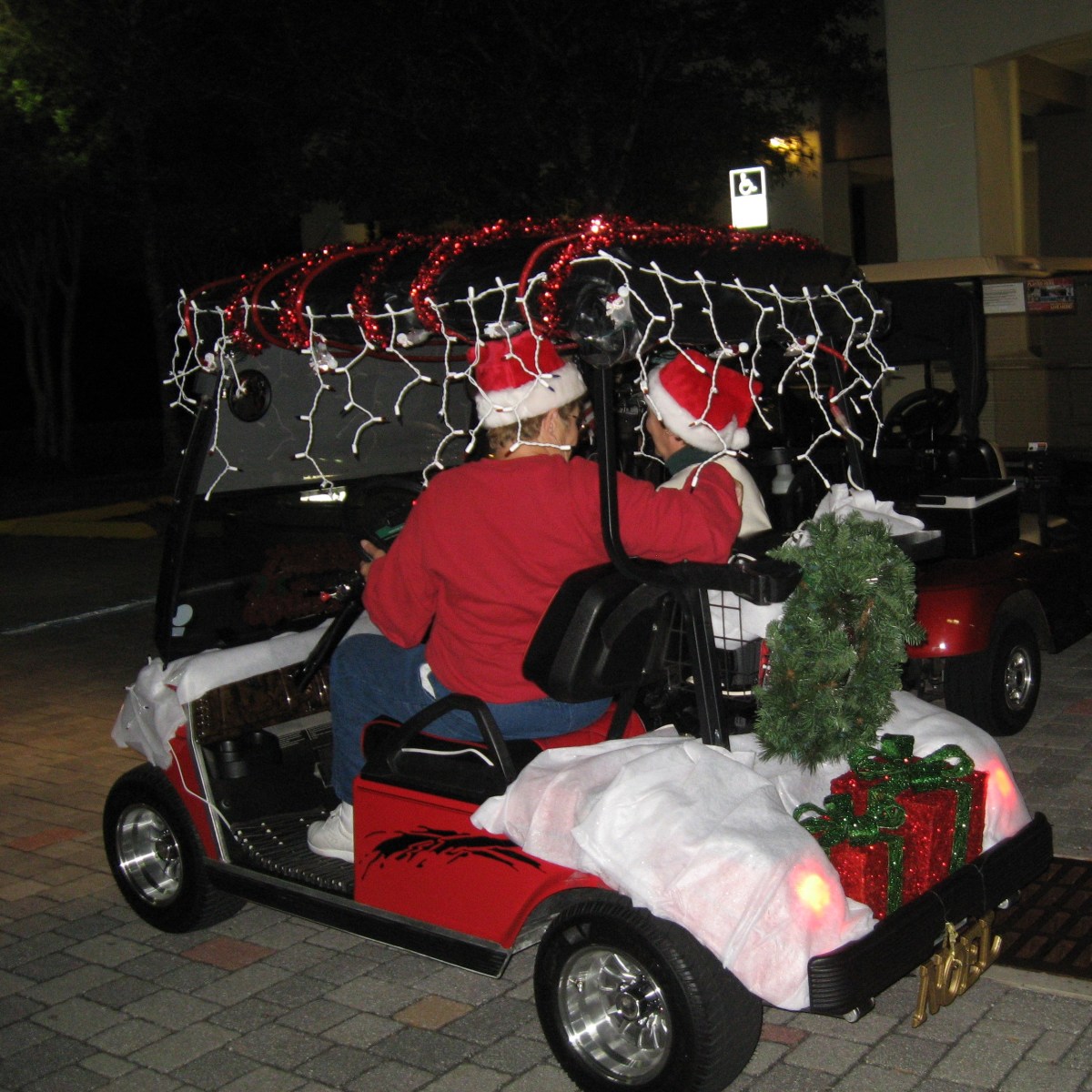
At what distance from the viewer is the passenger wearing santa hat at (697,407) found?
3.43m

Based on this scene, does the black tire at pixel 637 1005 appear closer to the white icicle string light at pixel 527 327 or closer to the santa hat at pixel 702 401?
the white icicle string light at pixel 527 327

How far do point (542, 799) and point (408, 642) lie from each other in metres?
0.61

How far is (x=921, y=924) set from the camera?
278cm

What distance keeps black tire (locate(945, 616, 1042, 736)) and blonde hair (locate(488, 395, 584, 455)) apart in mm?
2758

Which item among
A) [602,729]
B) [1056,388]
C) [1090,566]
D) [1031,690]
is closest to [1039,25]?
[1056,388]

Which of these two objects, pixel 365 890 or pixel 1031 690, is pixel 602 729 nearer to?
pixel 365 890

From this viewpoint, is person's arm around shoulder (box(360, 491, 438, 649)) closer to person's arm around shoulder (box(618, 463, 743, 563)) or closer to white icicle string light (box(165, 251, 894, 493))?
white icicle string light (box(165, 251, 894, 493))

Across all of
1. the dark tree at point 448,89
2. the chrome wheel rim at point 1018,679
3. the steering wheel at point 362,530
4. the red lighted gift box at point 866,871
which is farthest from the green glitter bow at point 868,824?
the dark tree at point 448,89

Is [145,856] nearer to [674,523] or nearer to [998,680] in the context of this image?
[674,523]

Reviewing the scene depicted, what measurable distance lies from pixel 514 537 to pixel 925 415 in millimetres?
4909

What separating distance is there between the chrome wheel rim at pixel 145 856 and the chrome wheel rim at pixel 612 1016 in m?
1.64

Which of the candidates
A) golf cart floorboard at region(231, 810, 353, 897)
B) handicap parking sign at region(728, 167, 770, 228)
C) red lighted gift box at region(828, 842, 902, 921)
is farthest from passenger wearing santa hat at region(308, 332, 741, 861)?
handicap parking sign at region(728, 167, 770, 228)

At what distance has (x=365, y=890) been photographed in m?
3.32

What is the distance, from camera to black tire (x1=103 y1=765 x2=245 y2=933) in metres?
3.90
